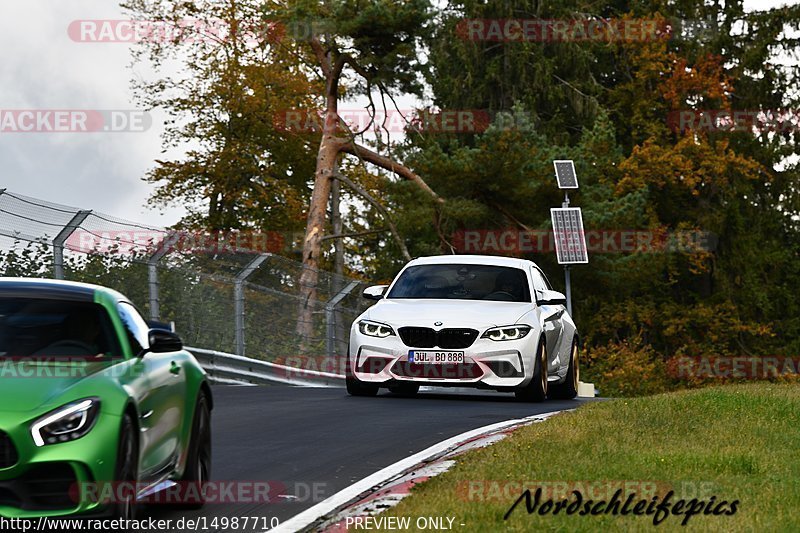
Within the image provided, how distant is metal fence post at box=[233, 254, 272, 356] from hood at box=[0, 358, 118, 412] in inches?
690

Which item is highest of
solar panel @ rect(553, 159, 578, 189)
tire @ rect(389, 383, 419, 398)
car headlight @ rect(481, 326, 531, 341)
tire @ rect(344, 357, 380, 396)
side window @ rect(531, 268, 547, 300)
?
solar panel @ rect(553, 159, 578, 189)

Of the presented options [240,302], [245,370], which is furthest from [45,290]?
[240,302]

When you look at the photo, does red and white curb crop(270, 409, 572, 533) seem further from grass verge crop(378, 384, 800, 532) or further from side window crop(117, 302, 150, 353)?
side window crop(117, 302, 150, 353)

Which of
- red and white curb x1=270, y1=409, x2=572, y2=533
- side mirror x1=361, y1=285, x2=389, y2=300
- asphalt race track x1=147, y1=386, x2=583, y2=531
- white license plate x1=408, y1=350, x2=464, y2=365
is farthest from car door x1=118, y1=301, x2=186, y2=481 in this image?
side mirror x1=361, y1=285, x2=389, y2=300

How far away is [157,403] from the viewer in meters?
8.16

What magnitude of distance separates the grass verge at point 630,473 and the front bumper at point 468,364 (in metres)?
2.98

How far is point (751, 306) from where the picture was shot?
58.0m

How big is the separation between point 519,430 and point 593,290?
3865cm

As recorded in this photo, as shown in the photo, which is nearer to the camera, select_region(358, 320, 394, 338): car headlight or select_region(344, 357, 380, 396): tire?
select_region(358, 320, 394, 338): car headlight

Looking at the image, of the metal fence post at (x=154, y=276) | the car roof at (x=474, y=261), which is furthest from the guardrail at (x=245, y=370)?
the car roof at (x=474, y=261)

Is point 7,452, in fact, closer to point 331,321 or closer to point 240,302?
point 240,302

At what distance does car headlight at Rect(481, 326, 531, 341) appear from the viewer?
18078 millimetres

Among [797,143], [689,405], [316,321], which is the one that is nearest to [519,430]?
[689,405]

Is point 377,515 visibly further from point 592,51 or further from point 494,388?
point 592,51
